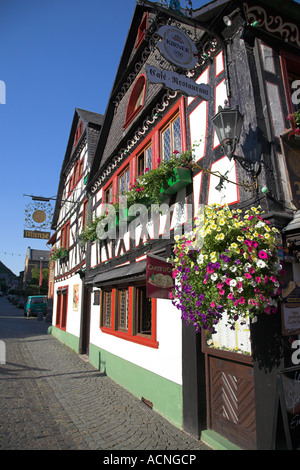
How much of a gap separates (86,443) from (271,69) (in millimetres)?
6322

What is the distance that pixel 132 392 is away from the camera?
6.72 m

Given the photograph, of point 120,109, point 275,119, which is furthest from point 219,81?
point 120,109

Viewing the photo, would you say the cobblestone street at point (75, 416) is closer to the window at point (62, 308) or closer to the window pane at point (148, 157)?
the window pane at point (148, 157)

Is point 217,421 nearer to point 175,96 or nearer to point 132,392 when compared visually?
point 132,392

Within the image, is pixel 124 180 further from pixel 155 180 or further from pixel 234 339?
pixel 234 339

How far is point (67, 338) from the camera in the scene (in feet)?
45.0

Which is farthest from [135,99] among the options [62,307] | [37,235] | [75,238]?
[37,235]

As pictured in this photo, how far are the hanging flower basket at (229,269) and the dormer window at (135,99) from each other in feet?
20.8

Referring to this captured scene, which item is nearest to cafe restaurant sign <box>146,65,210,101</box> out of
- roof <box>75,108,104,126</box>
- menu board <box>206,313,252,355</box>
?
menu board <box>206,313,252,355</box>

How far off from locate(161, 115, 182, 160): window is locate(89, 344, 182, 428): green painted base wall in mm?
4522

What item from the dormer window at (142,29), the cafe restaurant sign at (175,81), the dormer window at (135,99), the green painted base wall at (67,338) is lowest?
the green painted base wall at (67,338)

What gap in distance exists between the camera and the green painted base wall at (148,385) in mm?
5062

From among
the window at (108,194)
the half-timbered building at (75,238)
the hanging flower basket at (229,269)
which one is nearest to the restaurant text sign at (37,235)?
the half-timbered building at (75,238)
